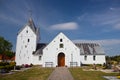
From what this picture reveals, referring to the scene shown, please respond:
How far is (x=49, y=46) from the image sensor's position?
115 feet

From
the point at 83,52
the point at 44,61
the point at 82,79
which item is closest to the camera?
the point at 82,79

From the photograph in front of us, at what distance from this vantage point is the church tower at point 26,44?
142 ft

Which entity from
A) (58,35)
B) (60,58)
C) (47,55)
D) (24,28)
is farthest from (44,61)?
(24,28)

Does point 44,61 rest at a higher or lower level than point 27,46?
lower

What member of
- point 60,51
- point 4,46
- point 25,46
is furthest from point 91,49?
point 4,46

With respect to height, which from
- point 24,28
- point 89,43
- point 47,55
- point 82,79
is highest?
point 24,28

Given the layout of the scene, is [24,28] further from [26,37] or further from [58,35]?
[58,35]

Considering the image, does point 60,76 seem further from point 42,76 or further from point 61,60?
point 61,60

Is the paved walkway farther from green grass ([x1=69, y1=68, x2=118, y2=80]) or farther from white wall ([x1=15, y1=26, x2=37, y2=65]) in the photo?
white wall ([x1=15, y1=26, x2=37, y2=65])

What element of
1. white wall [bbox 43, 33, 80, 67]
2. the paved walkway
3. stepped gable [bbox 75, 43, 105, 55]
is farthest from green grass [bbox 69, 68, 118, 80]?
stepped gable [bbox 75, 43, 105, 55]

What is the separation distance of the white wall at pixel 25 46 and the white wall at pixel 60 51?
10.5 meters

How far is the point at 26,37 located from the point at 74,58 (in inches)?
672

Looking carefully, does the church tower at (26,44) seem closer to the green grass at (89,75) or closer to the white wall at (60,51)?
the white wall at (60,51)

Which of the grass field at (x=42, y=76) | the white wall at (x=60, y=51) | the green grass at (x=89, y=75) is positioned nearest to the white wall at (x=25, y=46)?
the white wall at (x=60, y=51)
